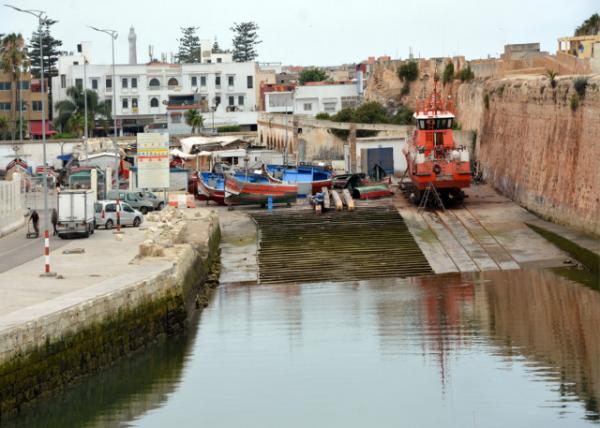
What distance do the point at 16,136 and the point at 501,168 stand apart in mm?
61645

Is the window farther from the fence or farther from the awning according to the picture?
the fence

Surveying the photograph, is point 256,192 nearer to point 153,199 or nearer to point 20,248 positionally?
point 153,199

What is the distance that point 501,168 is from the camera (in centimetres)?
5547

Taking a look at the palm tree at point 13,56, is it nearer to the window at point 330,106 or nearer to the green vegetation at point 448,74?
the window at point 330,106

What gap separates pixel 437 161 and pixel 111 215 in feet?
43.0

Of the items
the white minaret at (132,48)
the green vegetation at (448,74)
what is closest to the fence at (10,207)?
the green vegetation at (448,74)

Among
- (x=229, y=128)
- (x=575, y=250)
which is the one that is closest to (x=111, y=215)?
(x=575, y=250)

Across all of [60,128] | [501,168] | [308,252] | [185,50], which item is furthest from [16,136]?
[308,252]

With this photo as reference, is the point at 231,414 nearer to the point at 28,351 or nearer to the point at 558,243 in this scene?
the point at 28,351

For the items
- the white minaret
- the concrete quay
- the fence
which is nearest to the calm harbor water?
the concrete quay

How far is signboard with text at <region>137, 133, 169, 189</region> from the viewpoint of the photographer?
49.4 m

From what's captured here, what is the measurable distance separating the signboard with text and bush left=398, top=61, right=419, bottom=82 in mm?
36245

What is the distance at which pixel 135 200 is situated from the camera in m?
51.4

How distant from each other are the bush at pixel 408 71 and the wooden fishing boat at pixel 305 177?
76.7 ft
